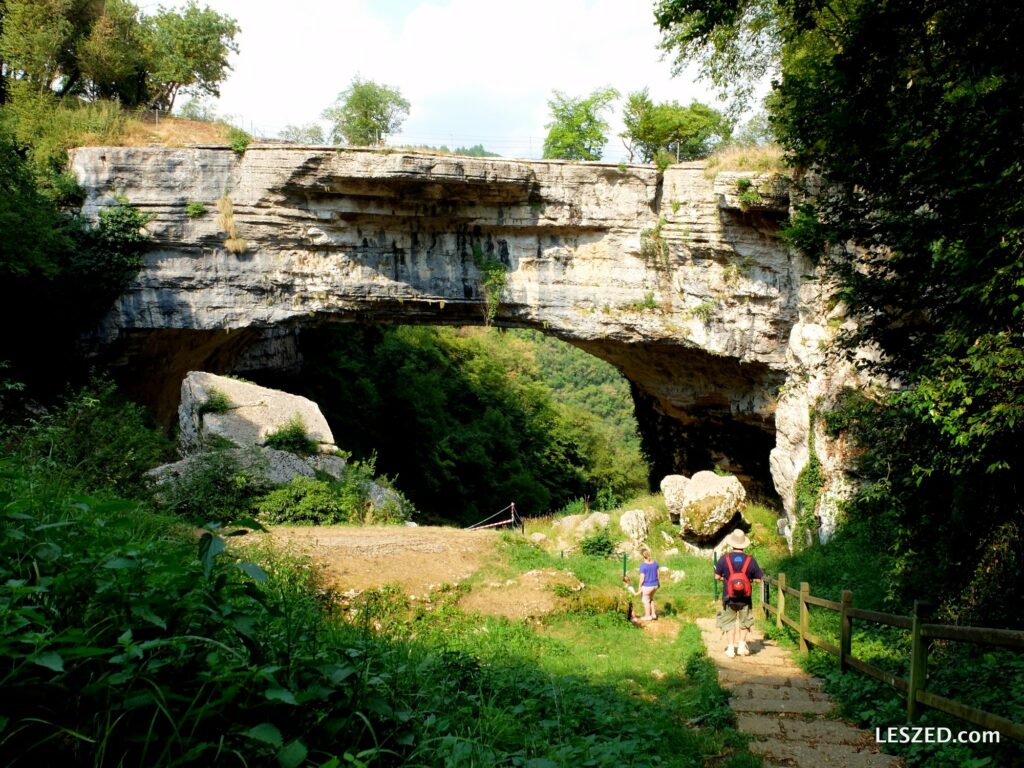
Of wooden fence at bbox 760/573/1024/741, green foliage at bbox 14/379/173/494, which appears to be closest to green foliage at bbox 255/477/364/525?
green foliage at bbox 14/379/173/494

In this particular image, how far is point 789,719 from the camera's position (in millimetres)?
5492

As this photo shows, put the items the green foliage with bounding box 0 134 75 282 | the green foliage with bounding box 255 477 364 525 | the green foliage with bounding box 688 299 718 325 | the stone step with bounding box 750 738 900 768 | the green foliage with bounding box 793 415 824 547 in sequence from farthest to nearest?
the green foliage with bounding box 688 299 718 325, the green foliage with bounding box 0 134 75 282, the green foliage with bounding box 793 415 824 547, the green foliage with bounding box 255 477 364 525, the stone step with bounding box 750 738 900 768

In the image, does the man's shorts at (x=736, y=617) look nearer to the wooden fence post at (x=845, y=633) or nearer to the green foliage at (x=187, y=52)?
the wooden fence post at (x=845, y=633)

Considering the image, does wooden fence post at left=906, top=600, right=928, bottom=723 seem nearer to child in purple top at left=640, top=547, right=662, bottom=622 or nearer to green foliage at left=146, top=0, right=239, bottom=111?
child in purple top at left=640, top=547, right=662, bottom=622

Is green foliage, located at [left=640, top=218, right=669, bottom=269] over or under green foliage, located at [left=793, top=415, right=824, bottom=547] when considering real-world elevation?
over

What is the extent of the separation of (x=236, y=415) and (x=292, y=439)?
1500 mm

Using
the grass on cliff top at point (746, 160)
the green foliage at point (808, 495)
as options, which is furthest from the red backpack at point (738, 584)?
the grass on cliff top at point (746, 160)

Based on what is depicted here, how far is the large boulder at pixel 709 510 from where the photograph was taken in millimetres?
16828

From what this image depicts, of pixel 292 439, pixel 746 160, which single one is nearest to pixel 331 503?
pixel 292 439

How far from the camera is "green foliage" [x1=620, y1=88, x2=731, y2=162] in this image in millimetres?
21109

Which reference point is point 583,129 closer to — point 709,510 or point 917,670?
point 709,510

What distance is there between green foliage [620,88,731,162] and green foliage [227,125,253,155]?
34.2 ft

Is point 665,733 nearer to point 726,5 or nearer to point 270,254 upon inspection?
point 726,5

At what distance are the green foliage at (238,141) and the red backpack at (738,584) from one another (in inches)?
641
